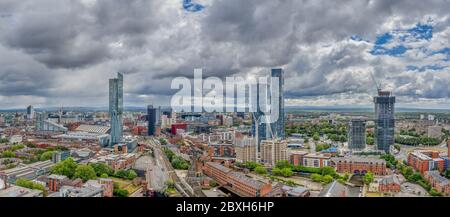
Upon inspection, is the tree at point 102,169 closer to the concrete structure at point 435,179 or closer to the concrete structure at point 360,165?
the concrete structure at point 360,165

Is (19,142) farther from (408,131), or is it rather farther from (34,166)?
(408,131)

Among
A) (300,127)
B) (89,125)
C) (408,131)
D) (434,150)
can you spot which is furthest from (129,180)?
(408,131)

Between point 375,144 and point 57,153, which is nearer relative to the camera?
point 57,153

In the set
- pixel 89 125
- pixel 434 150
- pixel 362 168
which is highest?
pixel 89 125

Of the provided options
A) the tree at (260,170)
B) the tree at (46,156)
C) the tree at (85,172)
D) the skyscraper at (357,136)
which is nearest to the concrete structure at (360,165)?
the skyscraper at (357,136)

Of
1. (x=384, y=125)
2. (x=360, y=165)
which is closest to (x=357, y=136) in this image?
(x=384, y=125)

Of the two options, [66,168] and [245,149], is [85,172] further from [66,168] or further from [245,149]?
[245,149]

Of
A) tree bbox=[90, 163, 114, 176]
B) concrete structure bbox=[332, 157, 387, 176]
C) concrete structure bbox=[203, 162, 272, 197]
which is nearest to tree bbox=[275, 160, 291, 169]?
concrete structure bbox=[332, 157, 387, 176]
